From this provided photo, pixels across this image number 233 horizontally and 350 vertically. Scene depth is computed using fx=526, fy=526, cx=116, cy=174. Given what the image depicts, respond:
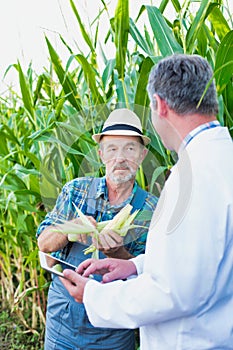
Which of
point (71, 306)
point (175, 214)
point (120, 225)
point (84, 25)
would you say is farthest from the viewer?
point (84, 25)

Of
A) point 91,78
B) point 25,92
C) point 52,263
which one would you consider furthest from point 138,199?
point 25,92

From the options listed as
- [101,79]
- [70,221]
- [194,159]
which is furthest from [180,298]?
[101,79]

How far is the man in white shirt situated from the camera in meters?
0.77

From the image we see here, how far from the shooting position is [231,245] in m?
0.80

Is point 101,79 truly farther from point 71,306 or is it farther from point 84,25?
point 71,306

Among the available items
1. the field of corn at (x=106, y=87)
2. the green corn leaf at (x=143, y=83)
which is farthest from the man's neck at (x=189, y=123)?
the green corn leaf at (x=143, y=83)

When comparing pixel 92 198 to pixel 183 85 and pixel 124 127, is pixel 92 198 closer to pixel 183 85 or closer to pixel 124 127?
pixel 124 127

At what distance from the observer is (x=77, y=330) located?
1268 mm

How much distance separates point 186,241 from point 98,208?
0.46 meters

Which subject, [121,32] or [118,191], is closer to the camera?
[118,191]

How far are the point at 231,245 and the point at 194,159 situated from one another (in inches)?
5.6

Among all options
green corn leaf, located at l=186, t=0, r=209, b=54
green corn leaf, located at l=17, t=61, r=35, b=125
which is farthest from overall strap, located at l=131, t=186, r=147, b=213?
green corn leaf, located at l=17, t=61, r=35, b=125

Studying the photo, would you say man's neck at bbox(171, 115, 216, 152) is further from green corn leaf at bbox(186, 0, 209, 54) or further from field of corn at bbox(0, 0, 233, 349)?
green corn leaf at bbox(186, 0, 209, 54)

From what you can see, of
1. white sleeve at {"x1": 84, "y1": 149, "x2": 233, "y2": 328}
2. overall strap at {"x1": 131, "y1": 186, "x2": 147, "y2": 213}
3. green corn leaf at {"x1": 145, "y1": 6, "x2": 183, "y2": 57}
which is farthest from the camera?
green corn leaf at {"x1": 145, "y1": 6, "x2": 183, "y2": 57}
